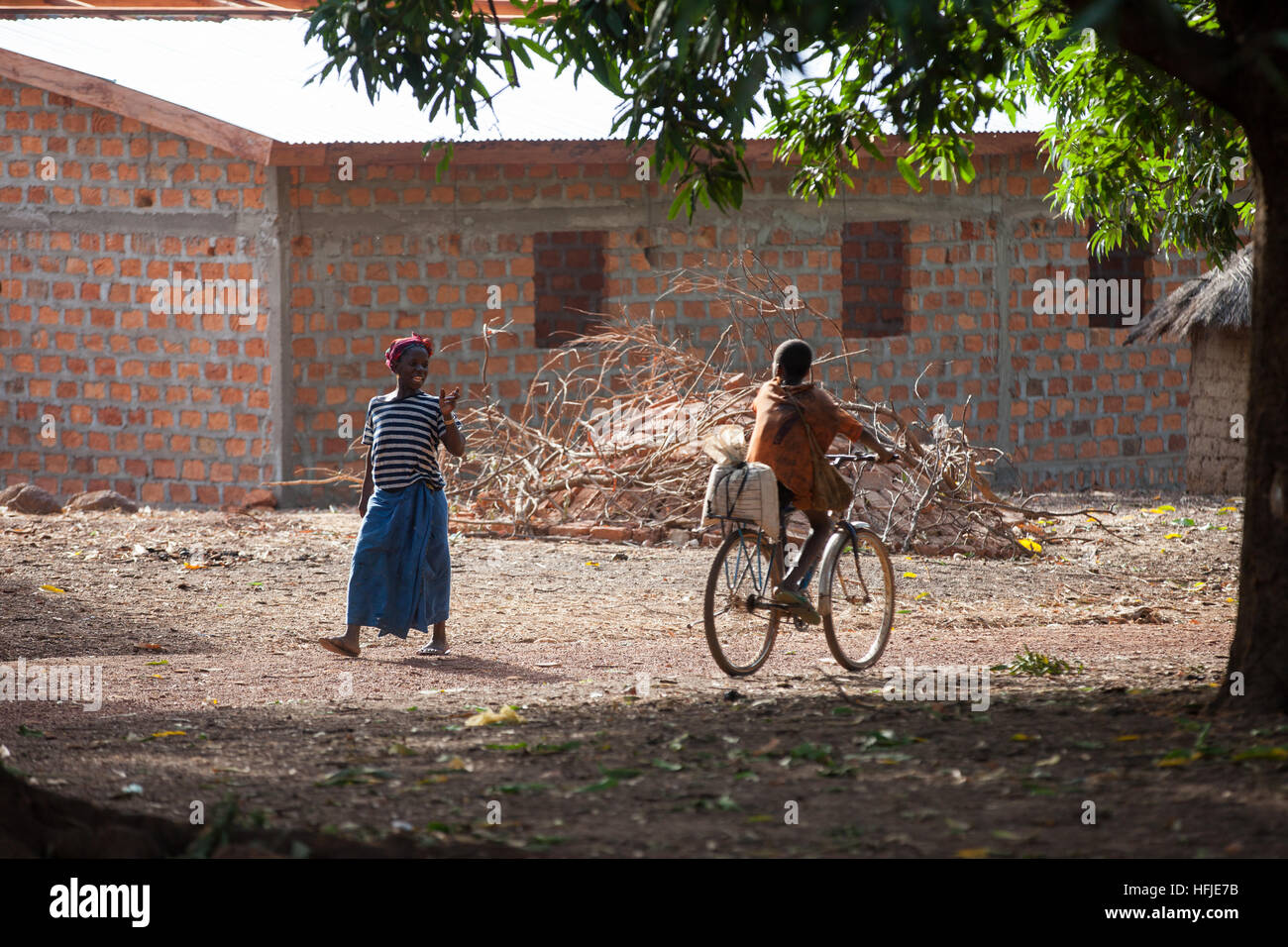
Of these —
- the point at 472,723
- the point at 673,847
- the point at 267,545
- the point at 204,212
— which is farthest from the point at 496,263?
the point at 673,847

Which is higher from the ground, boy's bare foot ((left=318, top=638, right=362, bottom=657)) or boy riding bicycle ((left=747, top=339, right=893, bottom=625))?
boy riding bicycle ((left=747, top=339, right=893, bottom=625))

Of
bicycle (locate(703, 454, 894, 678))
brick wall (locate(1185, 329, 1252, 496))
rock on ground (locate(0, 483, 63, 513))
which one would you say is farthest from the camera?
brick wall (locate(1185, 329, 1252, 496))

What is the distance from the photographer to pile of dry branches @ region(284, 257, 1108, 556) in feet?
36.2

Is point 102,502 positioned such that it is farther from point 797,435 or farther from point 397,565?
point 797,435

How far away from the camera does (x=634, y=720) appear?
5496 millimetres

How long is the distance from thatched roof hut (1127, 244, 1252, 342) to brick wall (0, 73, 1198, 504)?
66.3 inches

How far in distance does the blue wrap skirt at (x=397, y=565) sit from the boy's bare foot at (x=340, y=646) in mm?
111

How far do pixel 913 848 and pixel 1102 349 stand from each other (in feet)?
39.8

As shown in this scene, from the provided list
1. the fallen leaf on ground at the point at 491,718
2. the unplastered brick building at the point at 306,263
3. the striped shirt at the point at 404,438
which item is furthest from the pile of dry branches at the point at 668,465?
the fallen leaf on ground at the point at 491,718

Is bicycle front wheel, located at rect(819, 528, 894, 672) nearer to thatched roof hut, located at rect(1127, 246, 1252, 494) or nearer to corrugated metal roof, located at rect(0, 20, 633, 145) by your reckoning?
corrugated metal roof, located at rect(0, 20, 633, 145)

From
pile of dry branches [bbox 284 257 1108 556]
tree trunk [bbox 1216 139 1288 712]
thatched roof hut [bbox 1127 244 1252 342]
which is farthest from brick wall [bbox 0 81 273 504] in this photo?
tree trunk [bbox 1216 139 1288 712]

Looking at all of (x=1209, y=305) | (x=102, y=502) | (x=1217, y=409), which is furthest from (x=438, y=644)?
(x=1217, y=409)

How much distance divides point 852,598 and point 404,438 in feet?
7.41
